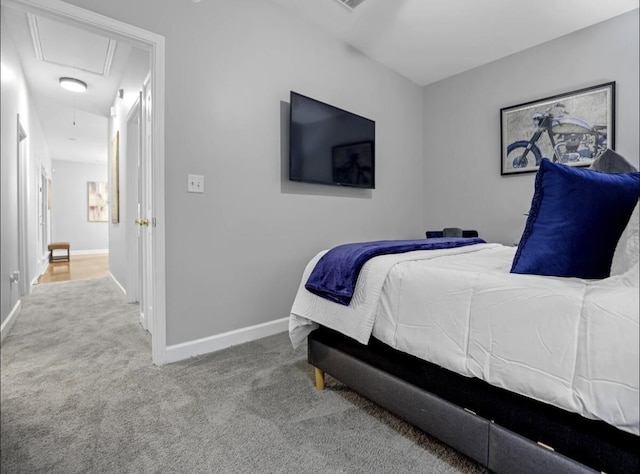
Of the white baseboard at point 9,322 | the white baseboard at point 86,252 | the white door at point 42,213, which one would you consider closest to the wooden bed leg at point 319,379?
the white baseboard at point 9,322

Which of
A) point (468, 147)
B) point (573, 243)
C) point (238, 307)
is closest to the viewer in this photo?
point (573, 243)

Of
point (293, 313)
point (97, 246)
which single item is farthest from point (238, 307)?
point (97, 246)

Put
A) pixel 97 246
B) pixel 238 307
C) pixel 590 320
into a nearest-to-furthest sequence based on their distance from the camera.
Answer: pixel 590 320, pixel 238 307, pixel 97 246

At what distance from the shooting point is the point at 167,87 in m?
2.01

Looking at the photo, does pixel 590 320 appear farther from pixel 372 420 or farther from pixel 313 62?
pixel 313 62

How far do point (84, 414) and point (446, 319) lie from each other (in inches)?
65.3

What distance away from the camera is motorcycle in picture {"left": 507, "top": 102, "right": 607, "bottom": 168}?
2.77 meters

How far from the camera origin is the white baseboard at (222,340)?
206 cm

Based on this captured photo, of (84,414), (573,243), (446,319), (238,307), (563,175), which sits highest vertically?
(563,175)

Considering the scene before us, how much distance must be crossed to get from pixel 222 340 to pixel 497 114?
345 centimetres

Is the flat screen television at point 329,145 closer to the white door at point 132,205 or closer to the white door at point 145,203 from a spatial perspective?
the white door at point 145,203

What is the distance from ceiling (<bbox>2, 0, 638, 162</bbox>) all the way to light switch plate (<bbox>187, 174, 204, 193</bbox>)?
1016mm

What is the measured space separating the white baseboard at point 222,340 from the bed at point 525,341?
1.18m

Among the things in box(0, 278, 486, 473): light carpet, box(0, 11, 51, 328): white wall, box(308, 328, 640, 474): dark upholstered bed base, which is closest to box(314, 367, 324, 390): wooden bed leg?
box(0, 278, 486, 473): light carpet
